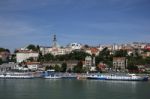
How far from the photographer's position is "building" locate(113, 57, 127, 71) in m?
33.1

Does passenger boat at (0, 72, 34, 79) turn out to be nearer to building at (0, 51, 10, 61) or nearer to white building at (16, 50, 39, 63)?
white building at (16, 50, 39, 63)

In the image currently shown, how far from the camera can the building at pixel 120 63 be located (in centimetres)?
3306

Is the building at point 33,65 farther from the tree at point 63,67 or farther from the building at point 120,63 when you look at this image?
the building at point 120,63

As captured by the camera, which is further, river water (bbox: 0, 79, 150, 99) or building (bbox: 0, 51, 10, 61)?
building (bbox: 0, 51, 10, 61)

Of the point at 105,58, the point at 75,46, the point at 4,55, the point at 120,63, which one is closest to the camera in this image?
the point at 120,63

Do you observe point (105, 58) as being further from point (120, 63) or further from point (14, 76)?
point (14, 76)

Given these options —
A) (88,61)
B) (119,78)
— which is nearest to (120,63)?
(88,61)

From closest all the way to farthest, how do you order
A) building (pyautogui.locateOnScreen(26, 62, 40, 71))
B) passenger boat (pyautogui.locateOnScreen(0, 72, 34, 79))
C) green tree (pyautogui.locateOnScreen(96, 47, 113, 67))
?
passenger boat (pyautogui.locateOnScreen(0, 72, 34, 79)) < green tree (pyautogui.locateOnScreen(96, 47, 113, 67)) < building (pyautogui.locateOnScreen(26, 62, 40, 71))

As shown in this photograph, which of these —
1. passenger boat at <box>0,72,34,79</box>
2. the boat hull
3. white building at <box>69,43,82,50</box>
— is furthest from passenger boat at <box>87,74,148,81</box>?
white building at <box>69,43,82,50</box>

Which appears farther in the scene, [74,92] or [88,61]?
[88,61]

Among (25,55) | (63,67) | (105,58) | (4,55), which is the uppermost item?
(4,55)

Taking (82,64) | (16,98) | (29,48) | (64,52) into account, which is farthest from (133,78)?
(29,48)

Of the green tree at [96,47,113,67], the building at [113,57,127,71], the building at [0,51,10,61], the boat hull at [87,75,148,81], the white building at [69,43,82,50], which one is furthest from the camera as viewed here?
the white building at [69,43,82,50]

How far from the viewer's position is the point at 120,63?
33.1 m
